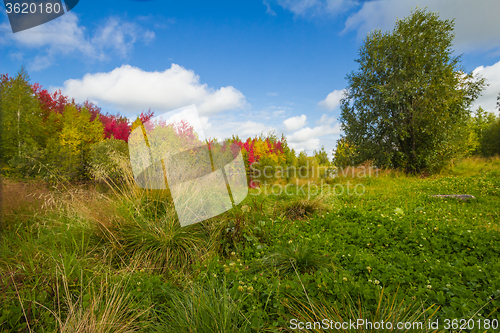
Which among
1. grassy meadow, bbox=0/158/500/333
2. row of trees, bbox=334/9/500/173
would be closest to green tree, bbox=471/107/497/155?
row of trees, bbox=334/9/500/173

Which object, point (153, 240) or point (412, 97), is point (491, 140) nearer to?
point (412, 97)

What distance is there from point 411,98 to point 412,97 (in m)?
0.13

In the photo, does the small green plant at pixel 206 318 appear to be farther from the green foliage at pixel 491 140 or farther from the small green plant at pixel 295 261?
the green foliage at pixel 491 140

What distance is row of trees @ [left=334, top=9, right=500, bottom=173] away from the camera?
941cm

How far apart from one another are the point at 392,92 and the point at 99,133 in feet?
36.6

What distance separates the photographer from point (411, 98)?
9.82 m

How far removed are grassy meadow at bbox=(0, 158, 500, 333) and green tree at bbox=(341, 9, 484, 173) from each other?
6112mm

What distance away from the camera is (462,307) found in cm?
151

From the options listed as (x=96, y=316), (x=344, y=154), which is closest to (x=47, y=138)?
A: (x=96, y=316)

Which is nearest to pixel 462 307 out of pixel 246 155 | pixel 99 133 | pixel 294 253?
pixel 294 253

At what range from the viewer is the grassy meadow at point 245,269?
1.49 metres

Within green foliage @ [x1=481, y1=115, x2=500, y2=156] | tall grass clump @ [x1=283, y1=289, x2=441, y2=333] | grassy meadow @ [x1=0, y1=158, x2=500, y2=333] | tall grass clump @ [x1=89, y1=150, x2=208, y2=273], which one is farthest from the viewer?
green foliage @ [x1=481, y1=115, x2=500, y2=156]

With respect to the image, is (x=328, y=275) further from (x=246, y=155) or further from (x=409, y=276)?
(x=246, y=155)

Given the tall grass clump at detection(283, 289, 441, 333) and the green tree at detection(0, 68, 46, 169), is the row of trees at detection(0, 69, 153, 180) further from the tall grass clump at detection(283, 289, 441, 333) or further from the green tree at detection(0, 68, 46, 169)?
the tall grass clump at detection(283, 289, 441, 333)
